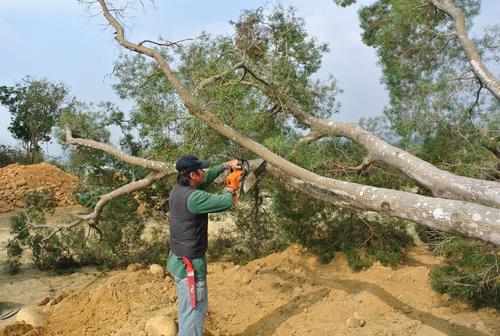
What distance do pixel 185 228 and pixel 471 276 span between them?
3.50 meters

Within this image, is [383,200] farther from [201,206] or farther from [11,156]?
[11,156]

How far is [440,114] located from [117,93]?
5592mm

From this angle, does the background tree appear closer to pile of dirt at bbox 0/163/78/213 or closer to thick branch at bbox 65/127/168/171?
pile of dirt at bbox 0/163/78/213

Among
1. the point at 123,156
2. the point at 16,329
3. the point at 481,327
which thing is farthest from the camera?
the point at 123,156

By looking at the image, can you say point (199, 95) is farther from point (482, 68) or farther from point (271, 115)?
point (482, 68)

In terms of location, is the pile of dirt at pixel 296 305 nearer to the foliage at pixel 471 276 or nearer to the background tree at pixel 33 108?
the foliage at pixel 471 276

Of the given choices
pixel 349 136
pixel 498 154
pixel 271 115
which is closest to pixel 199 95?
pixel 271 115

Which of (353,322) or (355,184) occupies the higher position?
(355,184)

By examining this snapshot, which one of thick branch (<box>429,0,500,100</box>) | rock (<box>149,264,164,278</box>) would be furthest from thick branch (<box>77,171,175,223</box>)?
thick branch (<box>429,0,500,100</box>)

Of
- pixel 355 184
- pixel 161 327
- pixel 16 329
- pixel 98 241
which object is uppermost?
pixel 355 184

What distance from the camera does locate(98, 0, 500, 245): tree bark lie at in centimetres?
319

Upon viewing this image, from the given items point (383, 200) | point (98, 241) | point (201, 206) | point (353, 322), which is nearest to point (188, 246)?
point (201, 206)

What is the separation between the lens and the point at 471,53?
311 inches

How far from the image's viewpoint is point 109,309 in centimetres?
603
